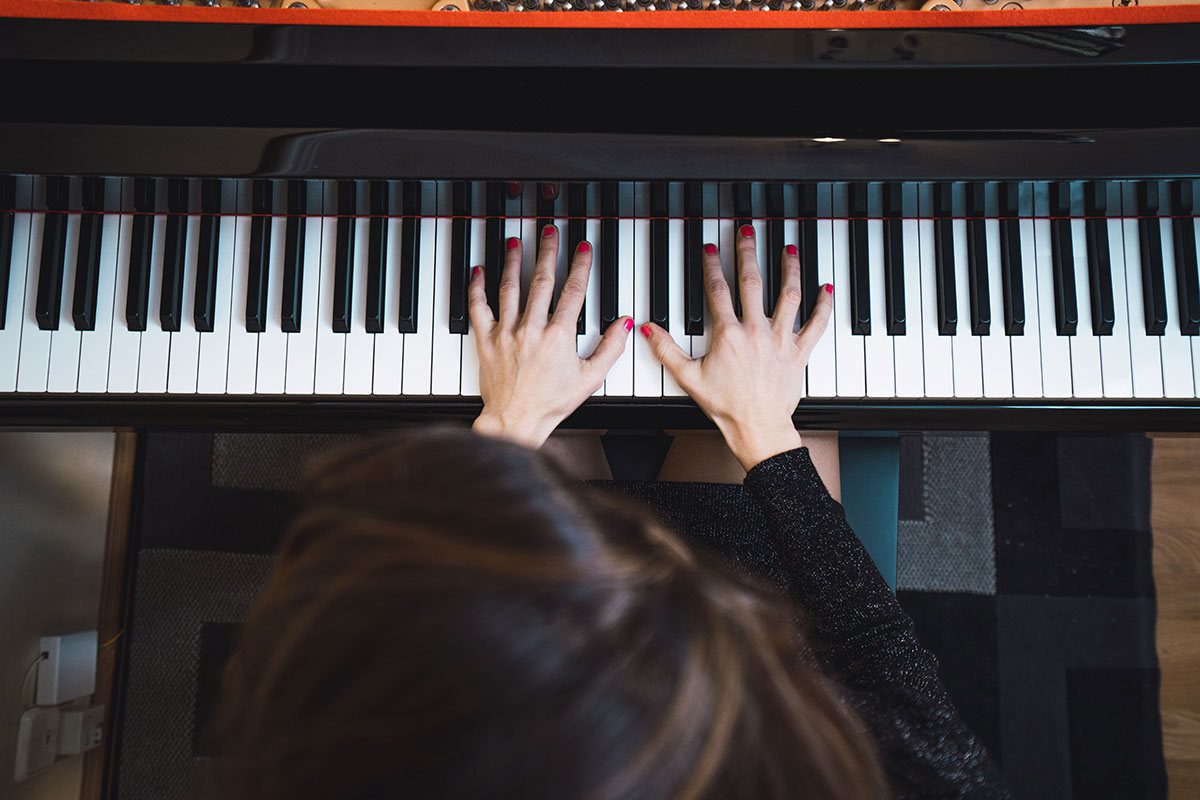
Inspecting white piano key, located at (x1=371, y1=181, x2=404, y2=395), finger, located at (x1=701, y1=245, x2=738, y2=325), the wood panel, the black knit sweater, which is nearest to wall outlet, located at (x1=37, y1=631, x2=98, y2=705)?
white piano key, located at (x1=371, y1=181, x2=404, y2=395)

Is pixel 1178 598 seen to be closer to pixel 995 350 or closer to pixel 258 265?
pixel 995 350

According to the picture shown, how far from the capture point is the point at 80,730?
144 cm

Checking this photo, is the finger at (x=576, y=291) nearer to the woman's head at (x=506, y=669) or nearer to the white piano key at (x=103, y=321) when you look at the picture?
the woman's head at (x=506, y=669)

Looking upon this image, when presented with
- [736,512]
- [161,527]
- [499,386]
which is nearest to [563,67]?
[499,386]

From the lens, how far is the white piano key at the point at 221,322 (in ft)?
3.47

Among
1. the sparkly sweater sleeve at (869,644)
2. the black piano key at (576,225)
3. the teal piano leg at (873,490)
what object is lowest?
the sparkly sweater sleeve at (869,644)

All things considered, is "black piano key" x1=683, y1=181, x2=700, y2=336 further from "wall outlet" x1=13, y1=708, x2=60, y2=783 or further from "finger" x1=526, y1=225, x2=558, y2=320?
"wall outlet" x1=13, y1=708, x2=60, y2=783

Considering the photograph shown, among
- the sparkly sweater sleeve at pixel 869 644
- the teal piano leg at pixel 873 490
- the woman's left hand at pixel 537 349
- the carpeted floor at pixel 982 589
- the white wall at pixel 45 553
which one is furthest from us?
the carpeted floor at pixel 982 589

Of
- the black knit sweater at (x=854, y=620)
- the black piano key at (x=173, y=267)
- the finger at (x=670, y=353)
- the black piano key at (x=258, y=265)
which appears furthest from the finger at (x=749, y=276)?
the black piano key at (x=173, y=267)

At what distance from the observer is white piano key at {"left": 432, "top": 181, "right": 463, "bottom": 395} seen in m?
1.07

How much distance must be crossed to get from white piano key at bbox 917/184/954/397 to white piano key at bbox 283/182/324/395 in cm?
86

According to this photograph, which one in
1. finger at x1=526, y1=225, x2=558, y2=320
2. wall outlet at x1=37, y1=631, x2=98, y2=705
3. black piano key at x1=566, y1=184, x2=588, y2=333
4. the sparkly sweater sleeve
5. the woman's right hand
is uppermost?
black piano key at x1=566, y1=184, x2=588, y2=333

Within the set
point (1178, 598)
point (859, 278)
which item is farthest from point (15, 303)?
point (1178, 598)

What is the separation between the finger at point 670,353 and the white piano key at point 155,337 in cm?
69
